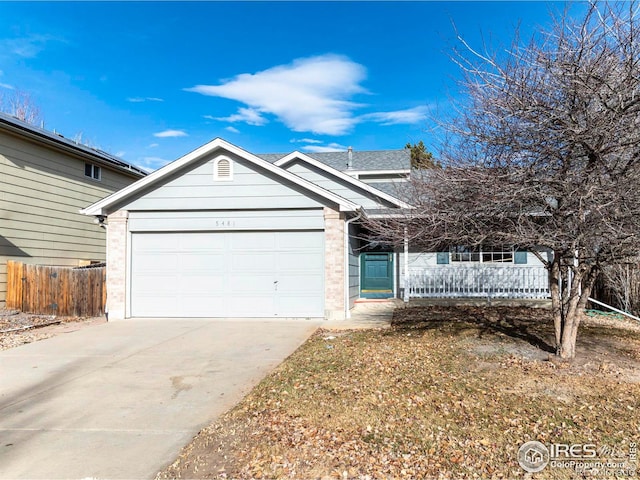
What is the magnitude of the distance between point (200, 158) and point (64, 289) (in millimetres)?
5221

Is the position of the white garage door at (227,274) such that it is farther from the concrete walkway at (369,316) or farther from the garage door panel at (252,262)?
the concrete walkway at (369,316)

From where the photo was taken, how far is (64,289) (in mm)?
12211

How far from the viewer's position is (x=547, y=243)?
5.84m

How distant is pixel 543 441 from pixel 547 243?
2.78m

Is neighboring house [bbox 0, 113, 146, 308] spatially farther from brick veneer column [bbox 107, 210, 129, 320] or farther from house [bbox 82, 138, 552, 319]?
brick veneer column [bbox 107, 210, 129, 320]

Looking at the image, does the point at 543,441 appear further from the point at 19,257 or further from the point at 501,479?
the point at 19,257

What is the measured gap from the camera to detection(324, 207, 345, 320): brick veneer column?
36.5ft

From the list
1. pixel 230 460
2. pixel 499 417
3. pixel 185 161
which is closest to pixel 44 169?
pixel 185 161

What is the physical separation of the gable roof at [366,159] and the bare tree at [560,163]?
11520 millimetres
